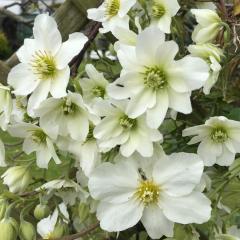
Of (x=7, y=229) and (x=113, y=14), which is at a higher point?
(x=113, y=14)

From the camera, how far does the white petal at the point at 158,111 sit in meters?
0.49

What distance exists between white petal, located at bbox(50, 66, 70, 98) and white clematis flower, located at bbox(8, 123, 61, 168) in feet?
0.19

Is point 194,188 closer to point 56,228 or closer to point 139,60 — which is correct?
point 139,60

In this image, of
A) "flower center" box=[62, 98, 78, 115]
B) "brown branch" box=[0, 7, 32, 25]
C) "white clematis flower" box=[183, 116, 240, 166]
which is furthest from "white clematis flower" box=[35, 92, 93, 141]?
"brown branch" box=[0, 7, 32, 25]

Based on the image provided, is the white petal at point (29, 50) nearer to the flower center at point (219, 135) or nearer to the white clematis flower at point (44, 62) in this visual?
the white clematis flower at point (44, 62)

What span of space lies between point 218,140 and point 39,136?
0.59ft

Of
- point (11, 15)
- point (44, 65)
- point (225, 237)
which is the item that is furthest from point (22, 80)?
point (11, 15)

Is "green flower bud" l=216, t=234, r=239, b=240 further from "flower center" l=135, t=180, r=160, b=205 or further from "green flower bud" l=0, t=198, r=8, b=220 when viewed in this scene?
"green flower bud" l=0, t=198, r=8, b=220

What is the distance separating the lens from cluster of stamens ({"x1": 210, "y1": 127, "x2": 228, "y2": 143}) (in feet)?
1.86

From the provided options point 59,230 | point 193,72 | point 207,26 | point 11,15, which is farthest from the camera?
point 11,15

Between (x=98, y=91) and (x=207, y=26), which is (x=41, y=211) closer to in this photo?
(x=98, y=91)

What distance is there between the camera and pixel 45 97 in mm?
538

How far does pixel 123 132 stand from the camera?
539mm

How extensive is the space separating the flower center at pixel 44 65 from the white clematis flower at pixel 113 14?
0.07 metres
